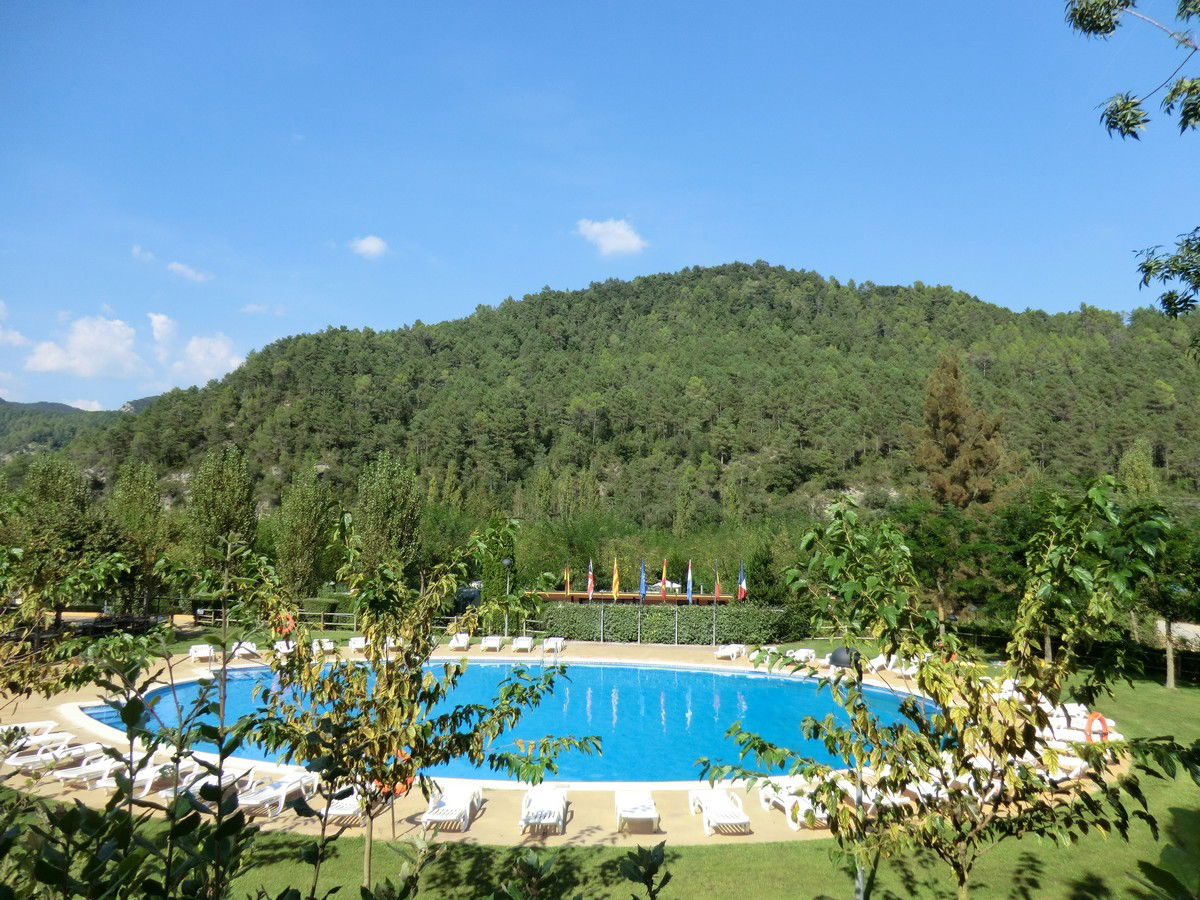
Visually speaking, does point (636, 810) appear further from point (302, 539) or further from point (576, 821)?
point (302, 539)

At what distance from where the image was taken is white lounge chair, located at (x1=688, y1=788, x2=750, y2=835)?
29.4ft

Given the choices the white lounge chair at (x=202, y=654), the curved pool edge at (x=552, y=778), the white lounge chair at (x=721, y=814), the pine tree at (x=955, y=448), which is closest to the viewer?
the white lounge chair at (x=721, y=814)

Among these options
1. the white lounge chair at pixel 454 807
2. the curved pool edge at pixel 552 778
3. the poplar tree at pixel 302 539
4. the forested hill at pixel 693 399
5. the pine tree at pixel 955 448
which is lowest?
the curved pool edge at pixel 552 778

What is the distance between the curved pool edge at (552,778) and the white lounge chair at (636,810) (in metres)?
1.03

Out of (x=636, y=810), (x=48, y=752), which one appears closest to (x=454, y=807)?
(x=636, y=810)

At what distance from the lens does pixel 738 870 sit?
7.70m

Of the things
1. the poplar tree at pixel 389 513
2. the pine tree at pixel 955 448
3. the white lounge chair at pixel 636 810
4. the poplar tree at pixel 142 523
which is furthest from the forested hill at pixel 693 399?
the white lounge chair at pixel 636 810

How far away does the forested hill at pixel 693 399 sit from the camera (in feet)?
208

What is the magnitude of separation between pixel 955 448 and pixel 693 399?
1719 inches

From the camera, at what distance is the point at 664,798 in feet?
34.8

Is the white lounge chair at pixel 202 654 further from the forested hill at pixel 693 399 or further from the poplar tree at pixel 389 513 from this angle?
the forested hill at pixel 693 399

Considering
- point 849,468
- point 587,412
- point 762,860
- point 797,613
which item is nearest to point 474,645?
point 797,613

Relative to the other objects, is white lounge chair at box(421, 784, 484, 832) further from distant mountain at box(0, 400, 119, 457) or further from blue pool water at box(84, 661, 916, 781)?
distant mountain at box(0, 400, 119, 457)

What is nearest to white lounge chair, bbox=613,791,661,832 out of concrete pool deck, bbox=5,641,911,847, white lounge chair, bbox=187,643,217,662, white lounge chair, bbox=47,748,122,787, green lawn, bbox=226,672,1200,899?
concrete pool deck, bbox=5,641,911,847
